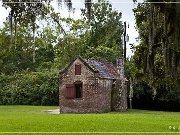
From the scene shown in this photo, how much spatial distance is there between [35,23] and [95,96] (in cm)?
2614

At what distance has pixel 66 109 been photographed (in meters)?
37.0

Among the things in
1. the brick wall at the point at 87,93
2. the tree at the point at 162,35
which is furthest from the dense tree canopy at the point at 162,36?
the brick wall at the point at 87,93

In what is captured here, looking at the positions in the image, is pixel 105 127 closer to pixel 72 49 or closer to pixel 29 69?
pixel 72 49

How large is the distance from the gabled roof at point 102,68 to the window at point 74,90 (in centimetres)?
128

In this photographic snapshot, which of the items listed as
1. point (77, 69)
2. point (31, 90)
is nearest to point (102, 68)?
point (77, 69)

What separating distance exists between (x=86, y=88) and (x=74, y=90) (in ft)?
2.86

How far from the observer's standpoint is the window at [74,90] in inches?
1437

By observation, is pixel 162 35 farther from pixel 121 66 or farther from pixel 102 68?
pixel 121 66

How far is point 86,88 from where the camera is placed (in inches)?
1433

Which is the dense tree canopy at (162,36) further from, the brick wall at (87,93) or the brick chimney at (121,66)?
the brick chimney at (121,66)

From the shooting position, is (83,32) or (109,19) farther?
(109,19)

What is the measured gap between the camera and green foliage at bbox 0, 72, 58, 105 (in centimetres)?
4475

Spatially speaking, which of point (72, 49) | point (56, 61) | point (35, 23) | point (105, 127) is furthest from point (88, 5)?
point (56, 61)

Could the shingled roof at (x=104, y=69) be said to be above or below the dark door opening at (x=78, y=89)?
above
